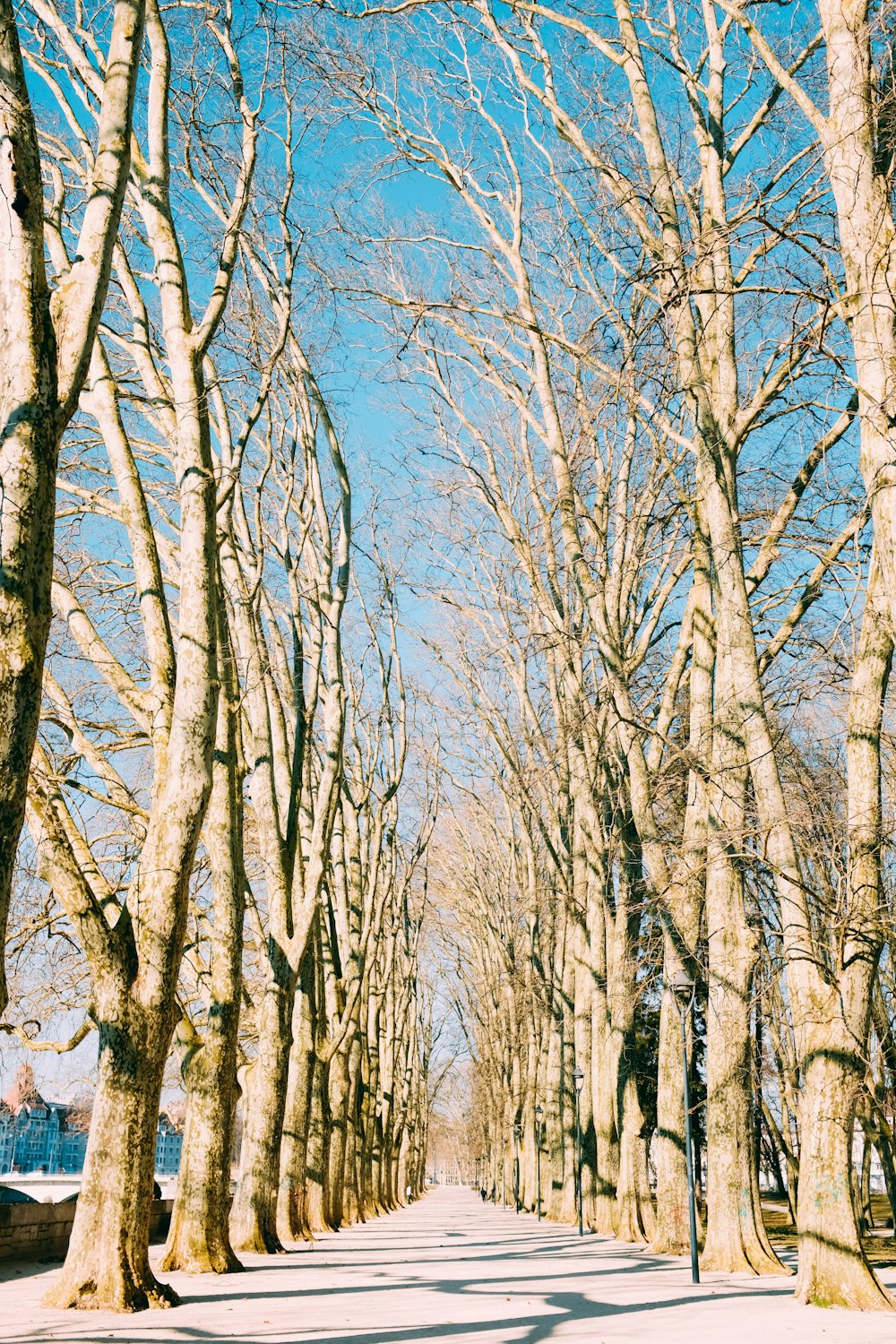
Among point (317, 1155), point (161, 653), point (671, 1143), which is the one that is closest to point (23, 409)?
point (161, 653)

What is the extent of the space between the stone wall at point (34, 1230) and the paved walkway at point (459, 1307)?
0.52m

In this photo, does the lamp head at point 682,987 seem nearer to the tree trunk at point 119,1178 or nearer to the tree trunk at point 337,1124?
the tree trunk at point 119,1178

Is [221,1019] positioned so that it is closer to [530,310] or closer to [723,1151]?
[723,1151]

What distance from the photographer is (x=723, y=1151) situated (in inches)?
428

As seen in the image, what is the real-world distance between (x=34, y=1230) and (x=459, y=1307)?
7065mm

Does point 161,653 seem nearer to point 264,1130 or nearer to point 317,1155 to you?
point 264,1130

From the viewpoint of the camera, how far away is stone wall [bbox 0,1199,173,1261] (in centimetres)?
1267

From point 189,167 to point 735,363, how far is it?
6312 mm

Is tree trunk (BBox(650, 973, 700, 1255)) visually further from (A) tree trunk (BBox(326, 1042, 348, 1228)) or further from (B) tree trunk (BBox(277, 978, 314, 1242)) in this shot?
(A) tree trunk (BBox(326, 1042, 348, 1228))

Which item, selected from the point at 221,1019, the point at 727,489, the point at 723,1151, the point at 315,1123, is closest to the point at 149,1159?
the point at 221,1019

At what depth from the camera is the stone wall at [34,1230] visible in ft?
41.6

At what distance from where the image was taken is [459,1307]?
8.90 metres

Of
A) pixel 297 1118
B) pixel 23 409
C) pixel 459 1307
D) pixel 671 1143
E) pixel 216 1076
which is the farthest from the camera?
pixel 297 1118

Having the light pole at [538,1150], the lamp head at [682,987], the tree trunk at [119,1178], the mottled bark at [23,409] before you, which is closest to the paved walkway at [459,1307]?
the tree trunk at [119,1178]
